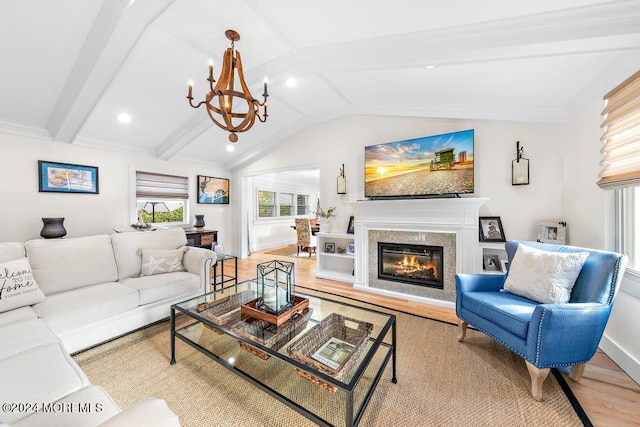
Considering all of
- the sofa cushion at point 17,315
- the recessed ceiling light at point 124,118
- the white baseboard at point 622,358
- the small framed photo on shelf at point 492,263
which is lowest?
the white baseboard at point 622,358

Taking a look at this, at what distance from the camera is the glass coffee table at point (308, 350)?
1.30 m

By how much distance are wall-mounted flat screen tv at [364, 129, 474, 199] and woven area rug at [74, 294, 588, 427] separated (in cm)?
184

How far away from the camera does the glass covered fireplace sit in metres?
3.19

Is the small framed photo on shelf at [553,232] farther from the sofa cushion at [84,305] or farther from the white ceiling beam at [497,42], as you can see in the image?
the sofa cushion at [84,305]

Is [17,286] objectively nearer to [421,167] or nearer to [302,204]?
[421,167]

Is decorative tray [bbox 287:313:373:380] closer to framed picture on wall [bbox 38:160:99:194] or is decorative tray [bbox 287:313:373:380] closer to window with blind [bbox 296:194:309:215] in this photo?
framed picture on wall [bbox 38:160:99:194]

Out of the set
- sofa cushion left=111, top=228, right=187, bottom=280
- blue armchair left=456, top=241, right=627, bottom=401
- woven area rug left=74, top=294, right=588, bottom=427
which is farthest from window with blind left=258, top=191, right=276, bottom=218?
blue armchair left=456, top=241, right=627, bottom=401

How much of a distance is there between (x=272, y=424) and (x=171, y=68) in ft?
11.1

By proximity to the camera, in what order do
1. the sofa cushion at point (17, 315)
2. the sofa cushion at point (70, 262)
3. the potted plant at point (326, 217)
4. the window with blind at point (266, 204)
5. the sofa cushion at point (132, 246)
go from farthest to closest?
the window with blind at point (266, 204), the potted plant at point (326, 217), the sofa cushion at point (132, 246), the sofa cushion at point (70, 262), the sofa cushion at point (17, 315)

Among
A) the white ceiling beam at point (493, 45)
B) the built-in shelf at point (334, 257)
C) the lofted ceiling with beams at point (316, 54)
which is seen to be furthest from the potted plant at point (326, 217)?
the white ceiling beam at point (493, 45)

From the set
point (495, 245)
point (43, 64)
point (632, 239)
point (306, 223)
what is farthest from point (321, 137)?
point (632, 239)

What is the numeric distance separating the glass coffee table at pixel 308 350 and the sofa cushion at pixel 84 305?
69 centimetres

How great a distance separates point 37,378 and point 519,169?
4295 millimetres

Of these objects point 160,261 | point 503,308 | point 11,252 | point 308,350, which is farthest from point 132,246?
point 503,308
